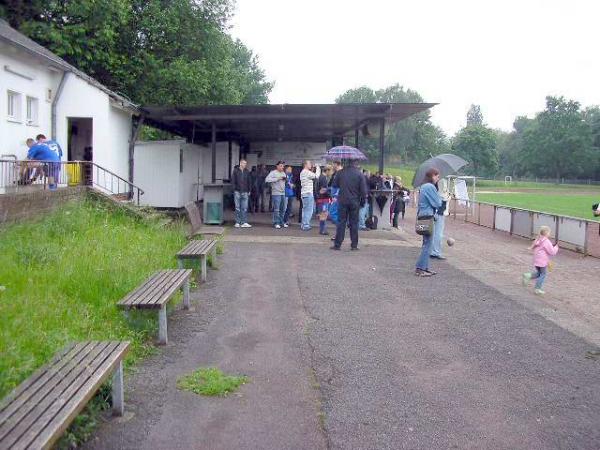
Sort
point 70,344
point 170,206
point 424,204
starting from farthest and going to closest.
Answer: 1. point 170,206
2. point 424,204
3. point 70,344

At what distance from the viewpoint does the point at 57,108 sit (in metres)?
18.9

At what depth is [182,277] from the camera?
8.01m

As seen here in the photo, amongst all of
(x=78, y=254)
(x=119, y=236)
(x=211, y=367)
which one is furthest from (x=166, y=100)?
(x=211, y=367)

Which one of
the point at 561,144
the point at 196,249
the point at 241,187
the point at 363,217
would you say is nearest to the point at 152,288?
the point at 196,249

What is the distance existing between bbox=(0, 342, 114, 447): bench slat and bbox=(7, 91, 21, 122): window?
13323mm

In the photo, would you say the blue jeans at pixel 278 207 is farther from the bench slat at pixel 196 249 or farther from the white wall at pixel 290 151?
the white wall at pixel 290 151

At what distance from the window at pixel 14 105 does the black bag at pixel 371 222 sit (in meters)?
9.73

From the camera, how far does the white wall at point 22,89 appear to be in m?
15.9

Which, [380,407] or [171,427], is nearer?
[171,427]

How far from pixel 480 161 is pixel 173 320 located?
85238mm

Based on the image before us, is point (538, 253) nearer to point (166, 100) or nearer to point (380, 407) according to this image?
point (380, 407)

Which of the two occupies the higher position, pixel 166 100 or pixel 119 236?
pixel 166 100

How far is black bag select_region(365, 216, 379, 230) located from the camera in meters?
19.6

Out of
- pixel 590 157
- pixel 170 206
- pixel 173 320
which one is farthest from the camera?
pixel 590 157
